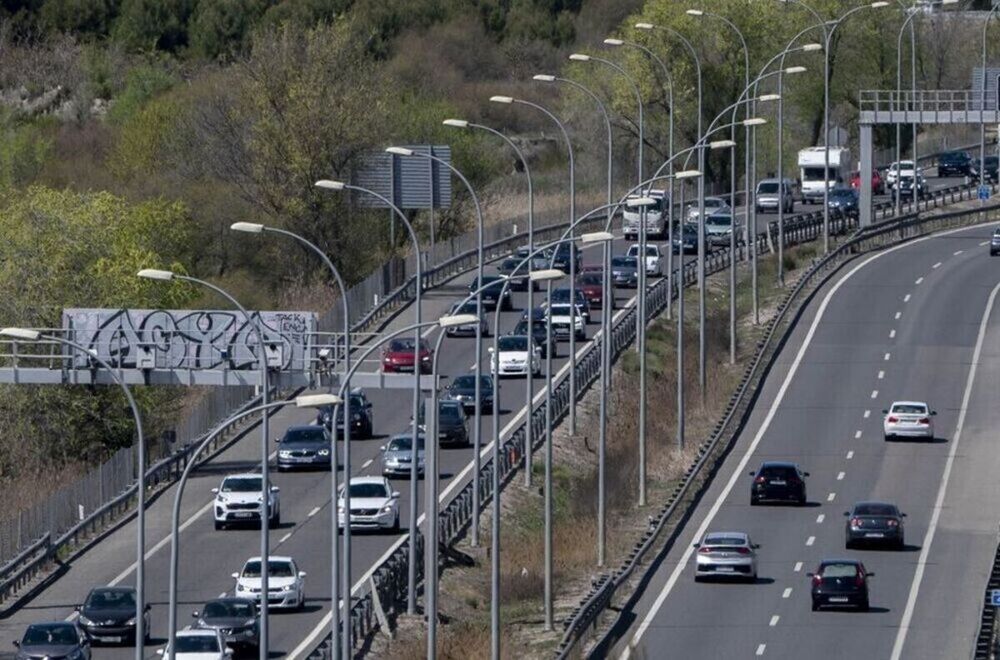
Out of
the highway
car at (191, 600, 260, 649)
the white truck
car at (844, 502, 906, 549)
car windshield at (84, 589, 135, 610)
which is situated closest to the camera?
car at (191, 600, 260, 649)

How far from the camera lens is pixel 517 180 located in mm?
126812

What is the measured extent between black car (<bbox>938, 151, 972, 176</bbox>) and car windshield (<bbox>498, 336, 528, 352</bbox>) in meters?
53.9

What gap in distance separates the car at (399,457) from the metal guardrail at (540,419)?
165 centimetres

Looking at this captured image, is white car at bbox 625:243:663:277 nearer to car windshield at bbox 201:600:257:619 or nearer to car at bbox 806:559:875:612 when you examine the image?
car at bbox 806:559:875:612

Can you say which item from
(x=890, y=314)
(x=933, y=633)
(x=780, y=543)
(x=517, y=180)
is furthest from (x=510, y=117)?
(x=933, y=633)

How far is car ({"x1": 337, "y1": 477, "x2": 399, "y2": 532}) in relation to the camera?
53281 mm

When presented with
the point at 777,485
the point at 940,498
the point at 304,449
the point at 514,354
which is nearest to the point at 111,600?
the point at 304,449

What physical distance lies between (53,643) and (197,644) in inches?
113

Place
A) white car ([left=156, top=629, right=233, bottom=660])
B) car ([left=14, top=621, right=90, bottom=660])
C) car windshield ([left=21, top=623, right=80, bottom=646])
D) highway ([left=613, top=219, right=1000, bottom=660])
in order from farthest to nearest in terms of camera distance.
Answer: highway ([left=613, top=219, right=1000, bottom=660])
car windshield ([left=21, top=623, right=80, bottom=646])
car ([left=14, top=621, right=90, bottom=660])
white car ([left=156, top=629, right=233, bottom=660])

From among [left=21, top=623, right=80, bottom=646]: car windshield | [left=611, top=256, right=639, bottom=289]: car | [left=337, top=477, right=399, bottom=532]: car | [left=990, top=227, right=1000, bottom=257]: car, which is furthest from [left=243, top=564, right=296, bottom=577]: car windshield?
[left=990, top=227, right=1000, bottom=257]: car

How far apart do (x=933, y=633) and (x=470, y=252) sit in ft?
160

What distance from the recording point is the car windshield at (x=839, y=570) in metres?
45.9

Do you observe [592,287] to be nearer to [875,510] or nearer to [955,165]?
[875,510]

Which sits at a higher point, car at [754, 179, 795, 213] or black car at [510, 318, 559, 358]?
car at [754, 179, 795, 213]
